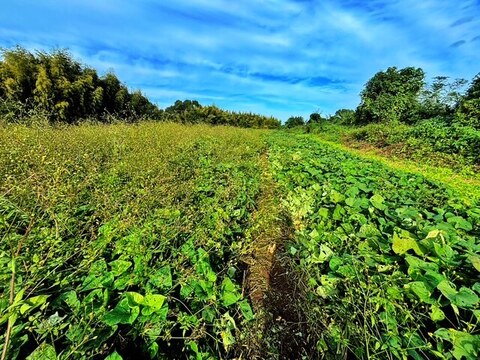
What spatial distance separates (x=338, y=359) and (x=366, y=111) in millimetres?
23190

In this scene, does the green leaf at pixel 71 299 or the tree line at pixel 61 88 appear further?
the tree line at pixel 61 88

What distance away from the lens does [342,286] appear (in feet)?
5.78

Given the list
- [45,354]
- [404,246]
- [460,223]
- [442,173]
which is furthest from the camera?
[442,173]

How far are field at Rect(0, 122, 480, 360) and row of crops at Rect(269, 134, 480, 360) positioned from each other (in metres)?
0.01

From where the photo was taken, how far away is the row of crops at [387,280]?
4.24ft

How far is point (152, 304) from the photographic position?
1.16 metres

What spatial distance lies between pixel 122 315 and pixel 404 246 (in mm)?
1707

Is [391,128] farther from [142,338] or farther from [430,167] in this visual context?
[142,338]

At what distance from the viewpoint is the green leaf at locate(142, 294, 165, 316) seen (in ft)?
3.72

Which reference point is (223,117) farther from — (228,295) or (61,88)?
(228,295)

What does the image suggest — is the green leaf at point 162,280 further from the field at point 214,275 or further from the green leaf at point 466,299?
the green leaf at point 466,299

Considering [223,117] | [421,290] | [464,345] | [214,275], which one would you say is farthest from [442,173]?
[223,117]

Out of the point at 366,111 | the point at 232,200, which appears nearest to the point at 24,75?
the point at 232,200

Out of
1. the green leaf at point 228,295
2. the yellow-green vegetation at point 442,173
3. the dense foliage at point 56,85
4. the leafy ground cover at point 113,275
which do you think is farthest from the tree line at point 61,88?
the yellow-green vegetation at point 442,173
